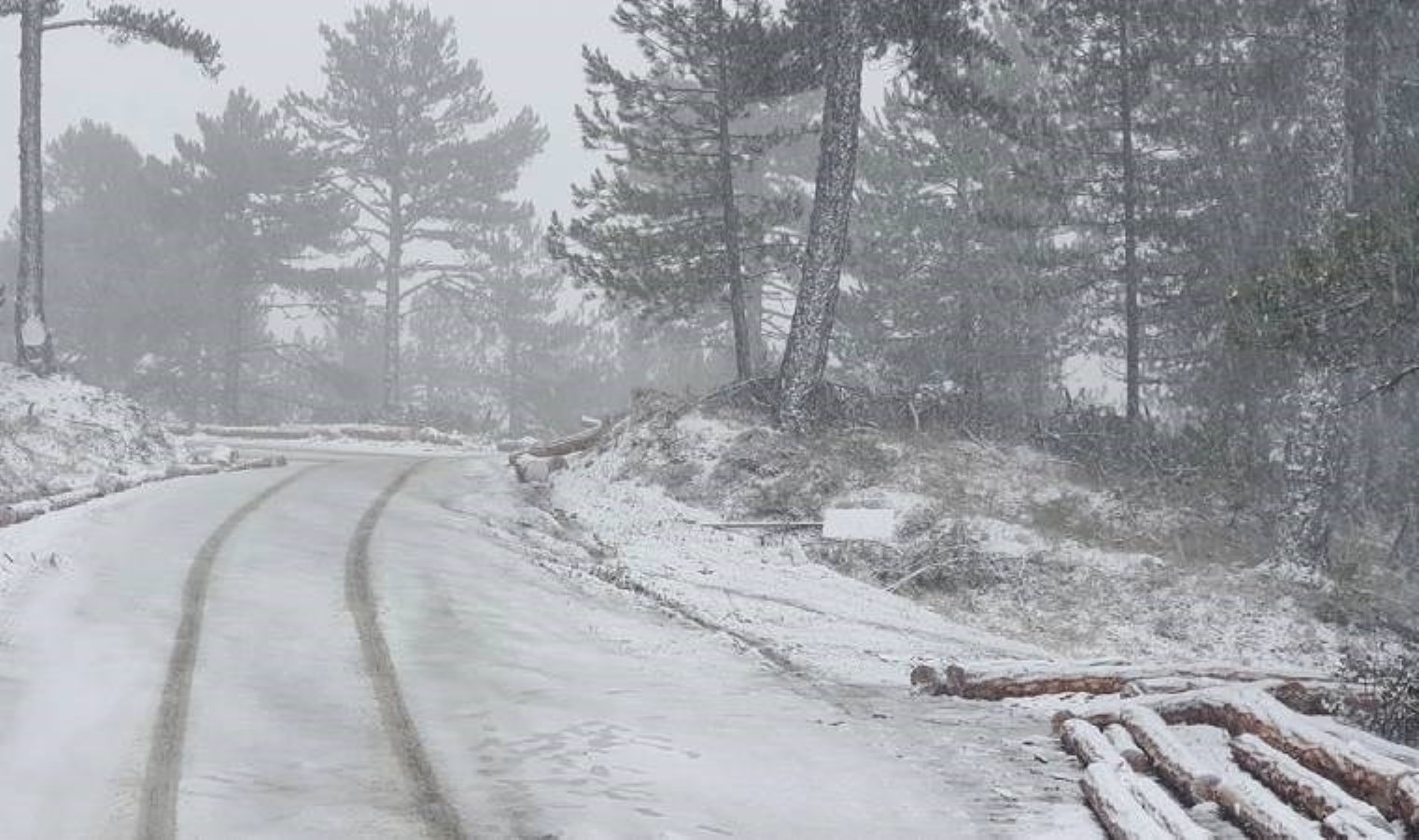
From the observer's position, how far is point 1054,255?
2275 cm

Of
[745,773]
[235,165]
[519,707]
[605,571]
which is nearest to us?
[745,773]

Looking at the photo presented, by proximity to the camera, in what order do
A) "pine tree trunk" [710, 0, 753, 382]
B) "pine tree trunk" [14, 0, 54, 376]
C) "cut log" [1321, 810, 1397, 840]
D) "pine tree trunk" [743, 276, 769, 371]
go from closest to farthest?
"cut log" [1321, 810, 1397, 840], "pine tree trunk" [14, 0, 54, 376], "pine tree trunk" [710, 0, 753, 382], "pine tree trunk" [743, 276, 769, 371]

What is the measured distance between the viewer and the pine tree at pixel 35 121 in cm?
1919

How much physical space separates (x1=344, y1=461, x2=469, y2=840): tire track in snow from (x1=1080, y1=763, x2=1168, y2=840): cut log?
9.25ft

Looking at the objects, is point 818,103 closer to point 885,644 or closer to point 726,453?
point 726,453

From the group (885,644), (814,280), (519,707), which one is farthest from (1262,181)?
(519,707)

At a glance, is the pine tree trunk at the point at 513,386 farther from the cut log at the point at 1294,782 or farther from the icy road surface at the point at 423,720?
the cut log at the point at 1294,782

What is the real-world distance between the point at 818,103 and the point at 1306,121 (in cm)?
1855

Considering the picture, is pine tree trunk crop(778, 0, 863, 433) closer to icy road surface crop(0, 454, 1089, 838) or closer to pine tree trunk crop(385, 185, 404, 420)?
icy road surface crop(0, 454, 1089, 838)

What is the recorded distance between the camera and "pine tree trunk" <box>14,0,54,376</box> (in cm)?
1916

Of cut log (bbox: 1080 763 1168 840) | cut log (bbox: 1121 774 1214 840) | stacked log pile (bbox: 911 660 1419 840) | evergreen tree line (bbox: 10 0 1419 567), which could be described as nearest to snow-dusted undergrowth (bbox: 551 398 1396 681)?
evergreen tree line (bbox: 10 0 1419 567)

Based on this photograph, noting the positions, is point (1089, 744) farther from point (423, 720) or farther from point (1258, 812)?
point (423, 720)

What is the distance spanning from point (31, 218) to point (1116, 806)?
64.1 feet

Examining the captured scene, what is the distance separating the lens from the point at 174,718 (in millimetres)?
6473
